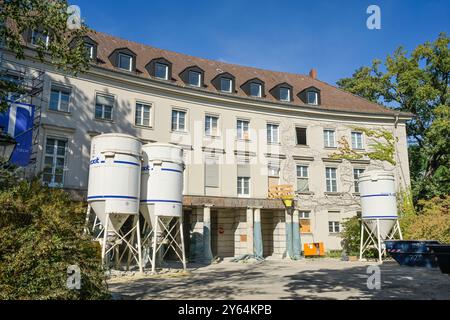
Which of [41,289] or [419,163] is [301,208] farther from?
[41,289]

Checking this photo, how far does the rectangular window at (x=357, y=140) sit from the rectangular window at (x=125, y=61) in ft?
57.5

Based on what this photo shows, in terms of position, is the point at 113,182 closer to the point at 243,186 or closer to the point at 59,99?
the point at 59,99

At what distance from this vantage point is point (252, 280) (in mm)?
14922

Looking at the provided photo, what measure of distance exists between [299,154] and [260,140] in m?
3.22

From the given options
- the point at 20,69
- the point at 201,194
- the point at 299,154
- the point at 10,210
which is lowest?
the point at 10,210

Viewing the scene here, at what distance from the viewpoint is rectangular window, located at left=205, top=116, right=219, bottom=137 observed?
2769 cm

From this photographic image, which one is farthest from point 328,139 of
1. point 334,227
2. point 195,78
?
point 195,78

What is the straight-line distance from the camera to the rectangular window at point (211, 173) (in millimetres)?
26883

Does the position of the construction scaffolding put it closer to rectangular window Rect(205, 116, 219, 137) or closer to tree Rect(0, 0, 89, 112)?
tree Rect(0, 0, 89, 112)

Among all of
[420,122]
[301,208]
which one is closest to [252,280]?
[301,208]

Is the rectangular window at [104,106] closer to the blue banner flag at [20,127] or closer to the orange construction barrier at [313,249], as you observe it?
the blue banner flag at [20,127]

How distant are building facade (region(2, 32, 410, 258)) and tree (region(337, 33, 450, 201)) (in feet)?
12.0

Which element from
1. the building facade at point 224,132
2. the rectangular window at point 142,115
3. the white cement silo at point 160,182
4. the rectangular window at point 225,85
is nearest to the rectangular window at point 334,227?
the building facade at point 224,132

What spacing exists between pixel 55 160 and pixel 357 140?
71.5 feet
